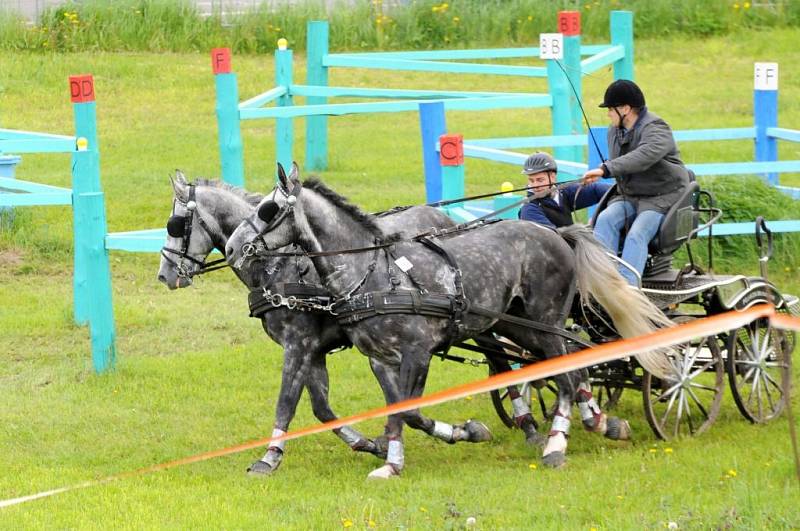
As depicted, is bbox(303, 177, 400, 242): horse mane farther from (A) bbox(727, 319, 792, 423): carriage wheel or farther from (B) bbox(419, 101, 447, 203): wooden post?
(B) bbox(419, 101, 447, 203): wooden post

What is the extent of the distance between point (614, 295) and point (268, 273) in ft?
6.64

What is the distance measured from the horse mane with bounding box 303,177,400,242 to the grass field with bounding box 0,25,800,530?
1373mm

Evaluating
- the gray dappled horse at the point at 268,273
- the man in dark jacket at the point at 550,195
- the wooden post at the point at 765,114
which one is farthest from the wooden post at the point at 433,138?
the wooden post at the point at 765,114

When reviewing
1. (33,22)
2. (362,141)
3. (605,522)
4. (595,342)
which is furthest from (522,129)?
(605,522)

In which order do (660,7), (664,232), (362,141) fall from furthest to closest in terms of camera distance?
(660,7)
(362,141)
(664,232)

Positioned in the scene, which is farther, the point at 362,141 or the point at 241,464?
the point at 362,141

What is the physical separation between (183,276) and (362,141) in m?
11.6

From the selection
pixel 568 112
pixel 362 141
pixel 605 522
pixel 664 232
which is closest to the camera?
pixel 605 522

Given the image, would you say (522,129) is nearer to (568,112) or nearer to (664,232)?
(568,112)

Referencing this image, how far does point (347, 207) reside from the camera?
27.0ft

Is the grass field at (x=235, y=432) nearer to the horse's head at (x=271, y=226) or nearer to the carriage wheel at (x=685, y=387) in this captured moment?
the carriage wheel at (x=685, y=387)

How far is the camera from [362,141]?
65.5 feet

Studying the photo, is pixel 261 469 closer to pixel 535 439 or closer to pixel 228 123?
pixel 535 439

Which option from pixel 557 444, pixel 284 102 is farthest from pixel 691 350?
pixel 284 102
